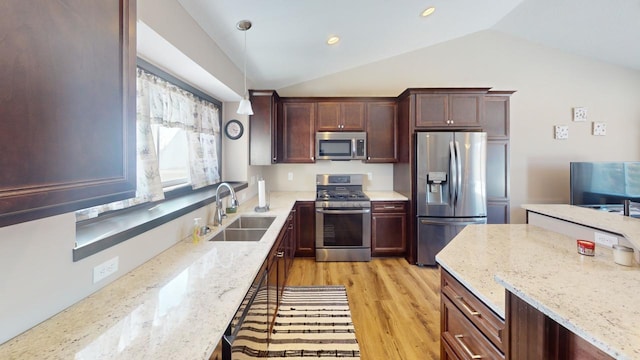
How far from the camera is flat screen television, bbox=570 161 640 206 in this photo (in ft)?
11.2

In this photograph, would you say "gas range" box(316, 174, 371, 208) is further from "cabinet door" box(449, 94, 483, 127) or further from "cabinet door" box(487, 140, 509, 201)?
"cabinet door" box(487, 140, 509, 201)

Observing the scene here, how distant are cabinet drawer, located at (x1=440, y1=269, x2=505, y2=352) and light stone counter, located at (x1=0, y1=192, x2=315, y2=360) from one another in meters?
1.02

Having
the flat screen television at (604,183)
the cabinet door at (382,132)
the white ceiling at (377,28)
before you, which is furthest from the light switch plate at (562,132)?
the cabinet door at (382,132)

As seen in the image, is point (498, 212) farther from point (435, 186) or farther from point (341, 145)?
point (341, 145)

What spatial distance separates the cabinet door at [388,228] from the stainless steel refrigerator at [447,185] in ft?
0.85

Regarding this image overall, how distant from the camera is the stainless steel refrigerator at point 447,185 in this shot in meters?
3.23

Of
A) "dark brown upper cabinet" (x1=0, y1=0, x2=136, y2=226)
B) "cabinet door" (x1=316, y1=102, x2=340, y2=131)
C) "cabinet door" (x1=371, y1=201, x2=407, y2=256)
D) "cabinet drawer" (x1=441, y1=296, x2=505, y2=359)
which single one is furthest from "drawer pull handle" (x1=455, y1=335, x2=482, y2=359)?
"cabinet door" (x1=316, y1=102, x2=340, y2=131)

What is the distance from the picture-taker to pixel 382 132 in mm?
3828

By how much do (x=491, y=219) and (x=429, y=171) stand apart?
4.20ft

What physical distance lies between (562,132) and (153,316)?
5527mm

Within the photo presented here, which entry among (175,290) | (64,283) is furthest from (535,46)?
(64,283)

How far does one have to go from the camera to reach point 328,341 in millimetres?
1966

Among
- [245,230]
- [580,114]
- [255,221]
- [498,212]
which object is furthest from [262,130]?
[580,114]

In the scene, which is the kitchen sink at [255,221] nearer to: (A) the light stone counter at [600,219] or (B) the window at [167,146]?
(B) the window at [167,146]
